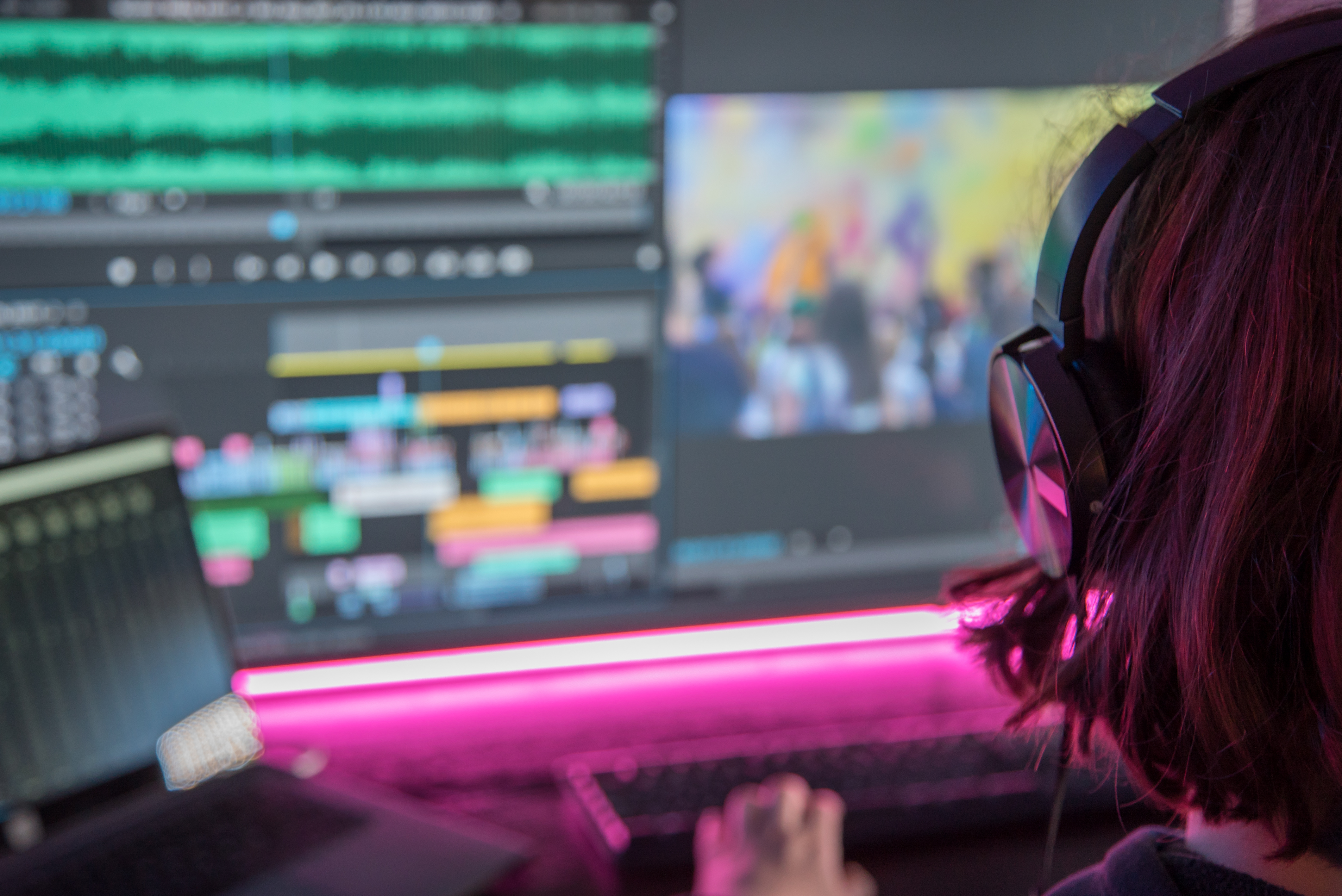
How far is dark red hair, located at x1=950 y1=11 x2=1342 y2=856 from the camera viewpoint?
0.46m

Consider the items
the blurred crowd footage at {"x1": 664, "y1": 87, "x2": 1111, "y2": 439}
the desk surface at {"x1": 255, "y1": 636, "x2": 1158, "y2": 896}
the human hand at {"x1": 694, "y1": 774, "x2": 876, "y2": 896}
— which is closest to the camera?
the human hand at {"x1": 694, "y1": 774, "x2": 876, "y2": 896}

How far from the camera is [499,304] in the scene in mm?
1093

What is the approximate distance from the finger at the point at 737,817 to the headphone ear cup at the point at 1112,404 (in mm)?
420

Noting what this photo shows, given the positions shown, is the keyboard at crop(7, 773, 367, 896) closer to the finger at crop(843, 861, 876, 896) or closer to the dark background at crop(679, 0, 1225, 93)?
the finger at crop(843, 861, 876, 896)

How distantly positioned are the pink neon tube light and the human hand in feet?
0.98

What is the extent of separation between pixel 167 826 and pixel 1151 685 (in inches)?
27.2

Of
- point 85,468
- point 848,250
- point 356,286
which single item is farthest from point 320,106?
point 848,250

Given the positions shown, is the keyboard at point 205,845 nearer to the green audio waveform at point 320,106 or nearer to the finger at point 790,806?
the finger at point 790,806

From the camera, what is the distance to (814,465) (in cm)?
120

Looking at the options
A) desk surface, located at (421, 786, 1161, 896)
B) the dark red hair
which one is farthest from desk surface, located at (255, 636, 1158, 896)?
the dark red hair

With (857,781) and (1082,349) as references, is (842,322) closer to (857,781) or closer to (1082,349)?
(857,781)

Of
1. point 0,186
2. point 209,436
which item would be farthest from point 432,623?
point 0,186

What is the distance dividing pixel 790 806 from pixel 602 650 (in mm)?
401

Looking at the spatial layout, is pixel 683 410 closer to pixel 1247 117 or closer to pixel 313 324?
pixel 313 324
